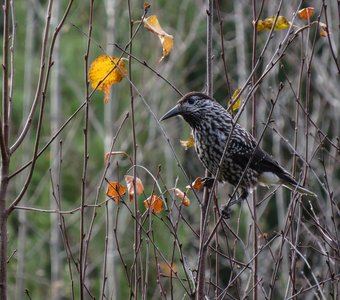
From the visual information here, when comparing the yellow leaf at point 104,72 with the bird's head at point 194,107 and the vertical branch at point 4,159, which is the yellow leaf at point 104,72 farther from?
the bird's head at point 194,107

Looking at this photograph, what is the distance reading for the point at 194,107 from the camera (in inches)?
185

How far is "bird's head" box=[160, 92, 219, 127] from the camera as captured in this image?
4641mm

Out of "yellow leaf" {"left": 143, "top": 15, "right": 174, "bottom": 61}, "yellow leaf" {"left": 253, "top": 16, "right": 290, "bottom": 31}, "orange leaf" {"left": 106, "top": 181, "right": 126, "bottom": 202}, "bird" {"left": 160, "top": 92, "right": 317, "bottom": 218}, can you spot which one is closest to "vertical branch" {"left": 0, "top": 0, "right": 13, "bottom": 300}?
"orange leaf" {"left": 106, "top": 181, "right": 126, "bottom": 202}

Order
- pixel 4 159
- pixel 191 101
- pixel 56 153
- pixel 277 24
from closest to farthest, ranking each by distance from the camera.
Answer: pixel 4 159, pixel 277 24, pixel 191 101, pixel 56 153

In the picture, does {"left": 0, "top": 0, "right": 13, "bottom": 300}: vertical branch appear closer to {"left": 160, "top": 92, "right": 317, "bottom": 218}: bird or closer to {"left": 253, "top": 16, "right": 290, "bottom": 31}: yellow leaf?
{"left": 253, "top": 16, "right": 290, "bottom": 31}: yellow leaf

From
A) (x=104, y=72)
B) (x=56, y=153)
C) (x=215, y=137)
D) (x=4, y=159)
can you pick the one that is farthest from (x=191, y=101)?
(x=56, y=153)

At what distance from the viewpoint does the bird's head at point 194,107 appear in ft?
15.2

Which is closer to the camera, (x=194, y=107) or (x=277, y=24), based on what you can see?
(x=277, y=24)

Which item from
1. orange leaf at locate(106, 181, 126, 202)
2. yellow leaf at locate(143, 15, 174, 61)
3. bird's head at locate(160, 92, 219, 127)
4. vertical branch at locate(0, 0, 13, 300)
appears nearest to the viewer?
vertical branch at locate(0, 0, 13, 300)

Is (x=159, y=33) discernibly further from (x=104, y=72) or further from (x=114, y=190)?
(x=114, y=190)

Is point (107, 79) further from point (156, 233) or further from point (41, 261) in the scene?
point (41, 261)

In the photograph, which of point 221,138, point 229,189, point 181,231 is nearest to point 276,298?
point 181,231

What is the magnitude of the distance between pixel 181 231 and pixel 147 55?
9.71ft

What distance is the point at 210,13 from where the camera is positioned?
134 inches
